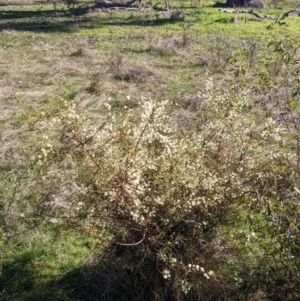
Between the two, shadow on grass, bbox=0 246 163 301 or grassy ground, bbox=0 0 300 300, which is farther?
grassy ground, bbox=0 0 300 300

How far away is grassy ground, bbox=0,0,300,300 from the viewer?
504 cm

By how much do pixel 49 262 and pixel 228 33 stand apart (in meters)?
13.4

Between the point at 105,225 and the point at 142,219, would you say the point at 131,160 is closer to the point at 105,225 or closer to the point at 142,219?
the point at 142,219

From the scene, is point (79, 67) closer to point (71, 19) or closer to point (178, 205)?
point (178, 205)

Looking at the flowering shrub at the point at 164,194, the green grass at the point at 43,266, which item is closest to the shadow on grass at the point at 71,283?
the green grass at the point at 43,266

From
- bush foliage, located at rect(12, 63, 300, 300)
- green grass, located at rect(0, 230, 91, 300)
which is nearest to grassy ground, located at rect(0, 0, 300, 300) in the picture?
green grass, located at rect(0, 230, 91, 300)

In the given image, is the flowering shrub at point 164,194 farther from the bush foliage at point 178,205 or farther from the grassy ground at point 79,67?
the grassy ground at point 79,67

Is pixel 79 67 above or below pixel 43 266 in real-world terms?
above

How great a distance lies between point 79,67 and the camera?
11.7 metres

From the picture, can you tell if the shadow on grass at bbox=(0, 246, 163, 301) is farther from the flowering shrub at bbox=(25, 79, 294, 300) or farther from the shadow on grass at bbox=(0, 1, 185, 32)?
the shadow on grass at bbox=(0, 1, 185, 32)

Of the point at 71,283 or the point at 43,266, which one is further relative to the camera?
the point at 43,266

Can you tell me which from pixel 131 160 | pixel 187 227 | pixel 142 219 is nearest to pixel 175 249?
pixel 187 227

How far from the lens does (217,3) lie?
23.8m

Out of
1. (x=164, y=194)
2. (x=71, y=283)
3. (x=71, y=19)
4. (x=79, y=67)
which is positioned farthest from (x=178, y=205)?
(x=71, y=19)
